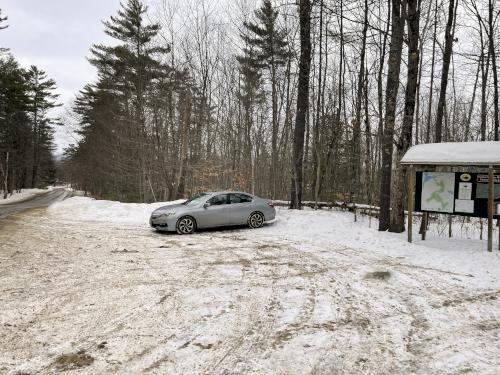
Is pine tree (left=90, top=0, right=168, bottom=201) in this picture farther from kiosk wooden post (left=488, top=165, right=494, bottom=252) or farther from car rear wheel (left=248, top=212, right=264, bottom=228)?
kiosk wooden post (left=488, top=165, right=494, bottom=252)

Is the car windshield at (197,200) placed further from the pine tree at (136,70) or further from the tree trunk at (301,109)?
the pine tree at (136,70)

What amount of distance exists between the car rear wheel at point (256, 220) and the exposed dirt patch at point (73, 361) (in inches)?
390

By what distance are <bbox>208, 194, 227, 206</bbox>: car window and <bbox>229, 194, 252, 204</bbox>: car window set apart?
0.74 feet

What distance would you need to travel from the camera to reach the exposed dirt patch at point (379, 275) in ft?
22.6

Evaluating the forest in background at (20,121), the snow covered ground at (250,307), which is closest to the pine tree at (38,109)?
the forest in background at (20,121)

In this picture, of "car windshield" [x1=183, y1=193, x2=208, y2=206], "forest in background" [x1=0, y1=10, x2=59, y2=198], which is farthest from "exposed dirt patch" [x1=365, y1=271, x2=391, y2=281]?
"forest in background" [x1=0, y1=10, x2=59, y2=198]

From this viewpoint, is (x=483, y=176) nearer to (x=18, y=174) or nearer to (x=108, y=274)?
(x=108, y=274)

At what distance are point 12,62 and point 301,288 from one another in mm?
45979

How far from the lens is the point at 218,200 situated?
1312cm

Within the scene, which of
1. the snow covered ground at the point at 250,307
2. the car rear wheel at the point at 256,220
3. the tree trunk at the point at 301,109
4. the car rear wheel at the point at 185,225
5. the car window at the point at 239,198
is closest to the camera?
the snow covered ground at the point at 250,307

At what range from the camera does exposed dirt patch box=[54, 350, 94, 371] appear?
11.4 ft

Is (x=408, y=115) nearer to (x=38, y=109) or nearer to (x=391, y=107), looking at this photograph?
(x=391, y=107)

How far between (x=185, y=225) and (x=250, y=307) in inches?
298

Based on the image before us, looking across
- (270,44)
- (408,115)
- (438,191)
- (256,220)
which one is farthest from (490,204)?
(270,44)
